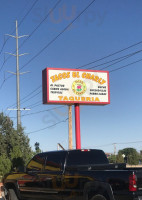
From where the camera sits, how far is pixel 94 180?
332 inches

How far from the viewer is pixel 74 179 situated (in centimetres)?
900

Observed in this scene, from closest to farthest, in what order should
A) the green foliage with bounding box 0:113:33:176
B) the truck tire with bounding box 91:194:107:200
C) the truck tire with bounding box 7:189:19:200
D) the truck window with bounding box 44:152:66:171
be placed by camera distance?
the truck tire with bounding box 91:194:107:200
the truck window with bounding box 44:152:66:171
the truck tire with bounding box 7:189:19:200
the green foliage with bounding box 0:113:33:176

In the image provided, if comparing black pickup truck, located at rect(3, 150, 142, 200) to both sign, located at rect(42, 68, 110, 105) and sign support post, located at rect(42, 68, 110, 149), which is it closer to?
sign support post, located at rect(42, 68, 110, 149)

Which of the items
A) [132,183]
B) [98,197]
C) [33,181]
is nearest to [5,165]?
[33,181]

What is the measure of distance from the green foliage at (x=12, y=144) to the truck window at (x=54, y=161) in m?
12.8

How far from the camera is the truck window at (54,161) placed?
970 centimetres

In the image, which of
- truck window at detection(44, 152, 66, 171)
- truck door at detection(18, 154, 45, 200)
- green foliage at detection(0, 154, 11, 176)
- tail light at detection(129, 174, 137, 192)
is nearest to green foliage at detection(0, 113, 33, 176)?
green foliage at detection(0, 154, 11, 176)

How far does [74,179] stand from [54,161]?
113 cm

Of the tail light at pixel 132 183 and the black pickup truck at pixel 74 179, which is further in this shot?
the black pickup truck at pixel 74 179

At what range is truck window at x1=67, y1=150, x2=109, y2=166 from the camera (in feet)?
32.1

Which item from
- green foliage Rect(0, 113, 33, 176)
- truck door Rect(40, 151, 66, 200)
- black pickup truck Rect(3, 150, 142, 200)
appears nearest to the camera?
black pickup truck Rect(3, 150, 142, 200)

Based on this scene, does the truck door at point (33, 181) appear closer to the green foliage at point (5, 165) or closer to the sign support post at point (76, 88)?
the green foliage at point (5, 165)

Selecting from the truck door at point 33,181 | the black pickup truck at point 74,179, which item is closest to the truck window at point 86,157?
the black pickup truck at point 74,179

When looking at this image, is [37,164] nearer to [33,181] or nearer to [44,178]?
[33,181]
